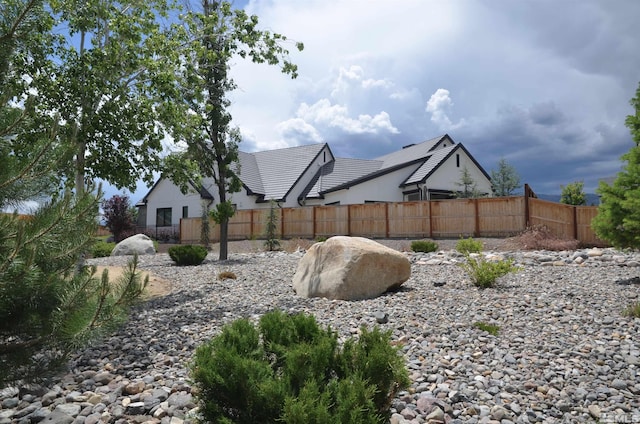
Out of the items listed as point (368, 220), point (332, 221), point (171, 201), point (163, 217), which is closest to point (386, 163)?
point (332, 221)

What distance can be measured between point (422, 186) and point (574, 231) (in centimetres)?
882

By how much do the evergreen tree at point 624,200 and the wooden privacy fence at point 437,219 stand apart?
9005 millimetres

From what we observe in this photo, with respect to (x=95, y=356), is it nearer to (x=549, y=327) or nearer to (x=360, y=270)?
(x=360, y=270)

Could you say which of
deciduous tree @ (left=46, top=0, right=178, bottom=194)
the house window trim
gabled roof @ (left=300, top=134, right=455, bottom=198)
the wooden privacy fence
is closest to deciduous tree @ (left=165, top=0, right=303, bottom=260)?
deciduous tree @ (left=46, top=0, right=178, bottom=194)

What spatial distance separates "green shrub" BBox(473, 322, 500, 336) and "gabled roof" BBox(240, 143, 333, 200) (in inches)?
873

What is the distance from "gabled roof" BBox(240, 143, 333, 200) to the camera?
93.6 ft

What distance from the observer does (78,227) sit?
3242 mm

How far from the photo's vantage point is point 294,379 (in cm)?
289

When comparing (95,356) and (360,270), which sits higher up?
(360,270)

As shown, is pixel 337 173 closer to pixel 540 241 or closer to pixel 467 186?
pixel 467 186

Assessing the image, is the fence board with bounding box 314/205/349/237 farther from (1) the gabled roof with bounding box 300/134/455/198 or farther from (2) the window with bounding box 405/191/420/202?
(2) the window with bounding box 405/191/420/202

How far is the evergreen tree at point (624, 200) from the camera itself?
923 centimetres

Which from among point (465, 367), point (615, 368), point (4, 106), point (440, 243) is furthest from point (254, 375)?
point (440, 243)

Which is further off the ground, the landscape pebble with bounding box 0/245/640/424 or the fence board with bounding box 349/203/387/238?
the fence board with bounding box 349/203/387/238
